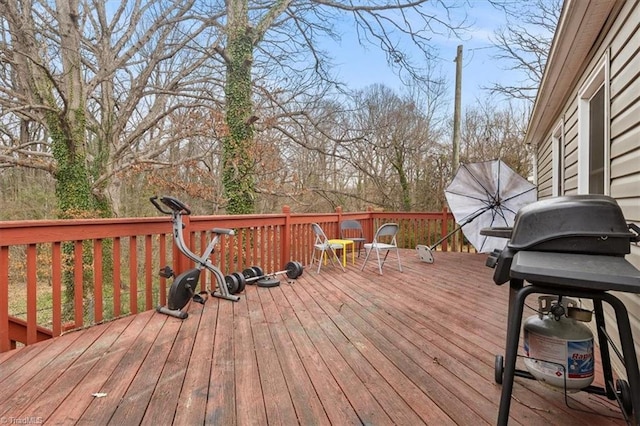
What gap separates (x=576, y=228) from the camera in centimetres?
125

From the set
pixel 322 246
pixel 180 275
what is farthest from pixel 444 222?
pixel 180 275

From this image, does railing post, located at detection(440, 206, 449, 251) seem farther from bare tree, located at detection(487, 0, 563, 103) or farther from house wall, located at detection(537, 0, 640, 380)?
house wall, located at detection(537, 0, 640, 380)

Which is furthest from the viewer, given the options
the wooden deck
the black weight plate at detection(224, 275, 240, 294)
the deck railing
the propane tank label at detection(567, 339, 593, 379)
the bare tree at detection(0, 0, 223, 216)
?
the bare tree at detection(0, 0, 223, 216)

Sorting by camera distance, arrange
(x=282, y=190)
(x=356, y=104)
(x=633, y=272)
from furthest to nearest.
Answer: (x=356, y=104), (x=282, y=190), (x=633, y=272)

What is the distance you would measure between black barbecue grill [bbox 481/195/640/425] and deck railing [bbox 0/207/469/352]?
280cm

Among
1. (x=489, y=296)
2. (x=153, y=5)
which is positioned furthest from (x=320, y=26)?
(x=489, y=296)

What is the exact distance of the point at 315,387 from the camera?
5.73 feet

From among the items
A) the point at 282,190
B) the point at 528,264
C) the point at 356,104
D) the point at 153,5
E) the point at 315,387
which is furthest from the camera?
the point at 356,104

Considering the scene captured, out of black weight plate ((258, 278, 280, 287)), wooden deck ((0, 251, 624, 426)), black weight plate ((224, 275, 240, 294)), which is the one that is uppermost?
black weight plate ((224, 275, 240, 294))

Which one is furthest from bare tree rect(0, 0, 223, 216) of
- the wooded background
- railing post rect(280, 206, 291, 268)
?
railing post rect(280, 206, 291, 268)

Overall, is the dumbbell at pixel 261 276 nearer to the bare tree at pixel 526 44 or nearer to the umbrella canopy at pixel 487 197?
the umbrella canopy at pixel 487 197

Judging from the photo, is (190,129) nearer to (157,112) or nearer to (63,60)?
(157,112)

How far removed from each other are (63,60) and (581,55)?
9019 mm

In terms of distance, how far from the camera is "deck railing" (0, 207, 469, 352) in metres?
2.25
